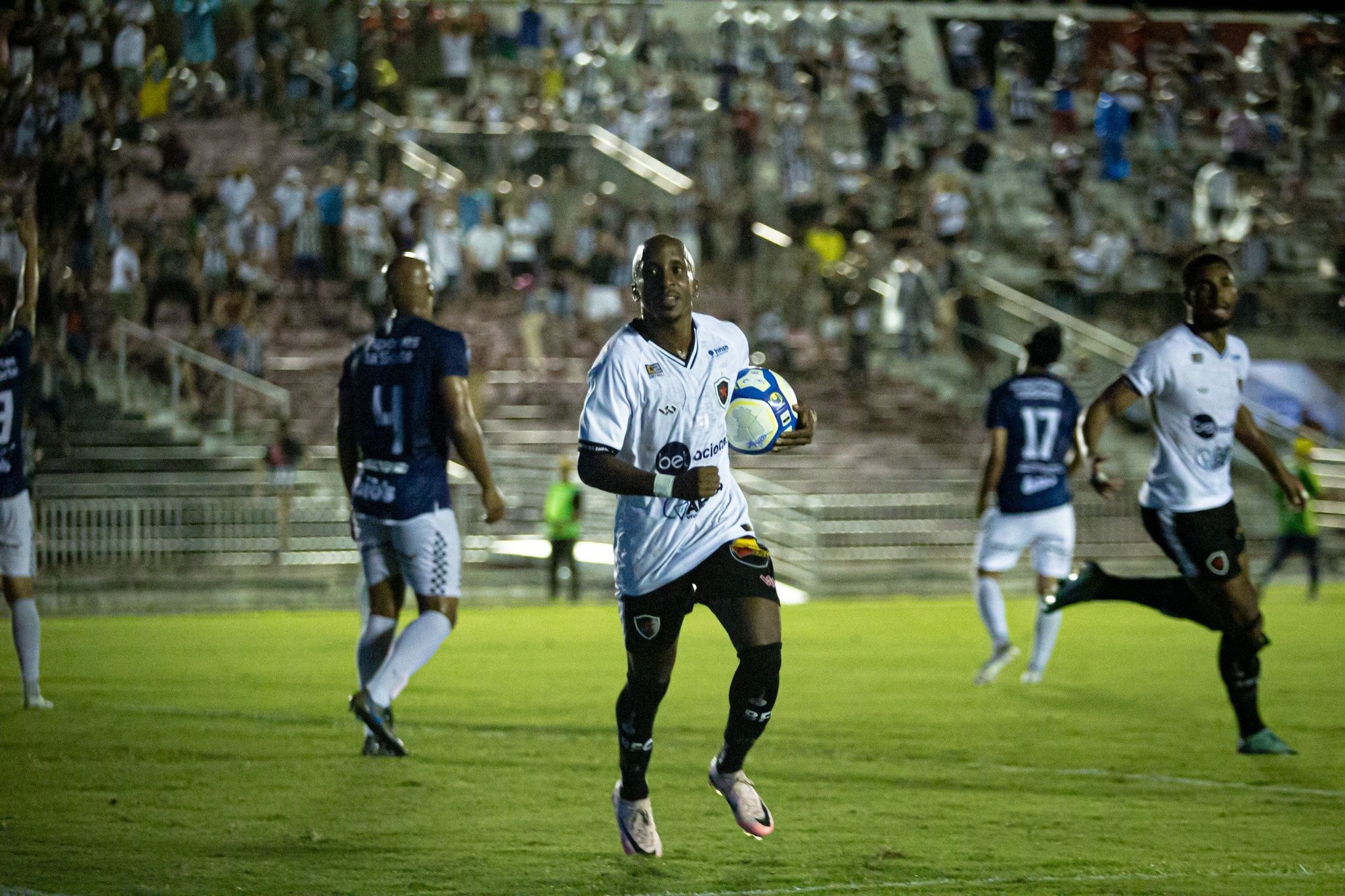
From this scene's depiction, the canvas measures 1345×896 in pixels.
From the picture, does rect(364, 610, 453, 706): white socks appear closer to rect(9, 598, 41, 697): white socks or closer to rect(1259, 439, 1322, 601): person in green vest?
rect(9, 598, 41, 697): white socks

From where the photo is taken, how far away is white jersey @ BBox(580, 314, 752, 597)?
22.5 feet

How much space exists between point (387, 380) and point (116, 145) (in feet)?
67.0

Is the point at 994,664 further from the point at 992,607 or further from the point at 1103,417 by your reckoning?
the point at 1103,417

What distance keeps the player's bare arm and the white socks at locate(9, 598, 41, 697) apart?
6.17m

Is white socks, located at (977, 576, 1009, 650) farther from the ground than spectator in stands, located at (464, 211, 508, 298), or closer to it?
closer to it

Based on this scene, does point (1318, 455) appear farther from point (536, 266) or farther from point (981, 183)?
point (536, 266)

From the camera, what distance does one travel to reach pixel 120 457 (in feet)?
78.7

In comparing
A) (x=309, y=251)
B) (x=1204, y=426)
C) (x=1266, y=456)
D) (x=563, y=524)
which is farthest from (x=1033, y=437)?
(x=309, y=251)

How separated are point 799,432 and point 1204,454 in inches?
133

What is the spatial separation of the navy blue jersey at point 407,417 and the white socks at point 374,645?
24.8 inches

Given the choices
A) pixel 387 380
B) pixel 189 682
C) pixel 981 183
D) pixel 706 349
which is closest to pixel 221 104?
pixel 981 183

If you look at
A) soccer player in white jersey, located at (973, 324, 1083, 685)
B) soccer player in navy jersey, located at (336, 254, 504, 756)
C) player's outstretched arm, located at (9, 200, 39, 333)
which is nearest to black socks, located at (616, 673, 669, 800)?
soccer player in navy jersey, located at (336, 254, 504, 756)

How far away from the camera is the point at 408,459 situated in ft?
30.5

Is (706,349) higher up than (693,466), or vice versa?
(706,349)
